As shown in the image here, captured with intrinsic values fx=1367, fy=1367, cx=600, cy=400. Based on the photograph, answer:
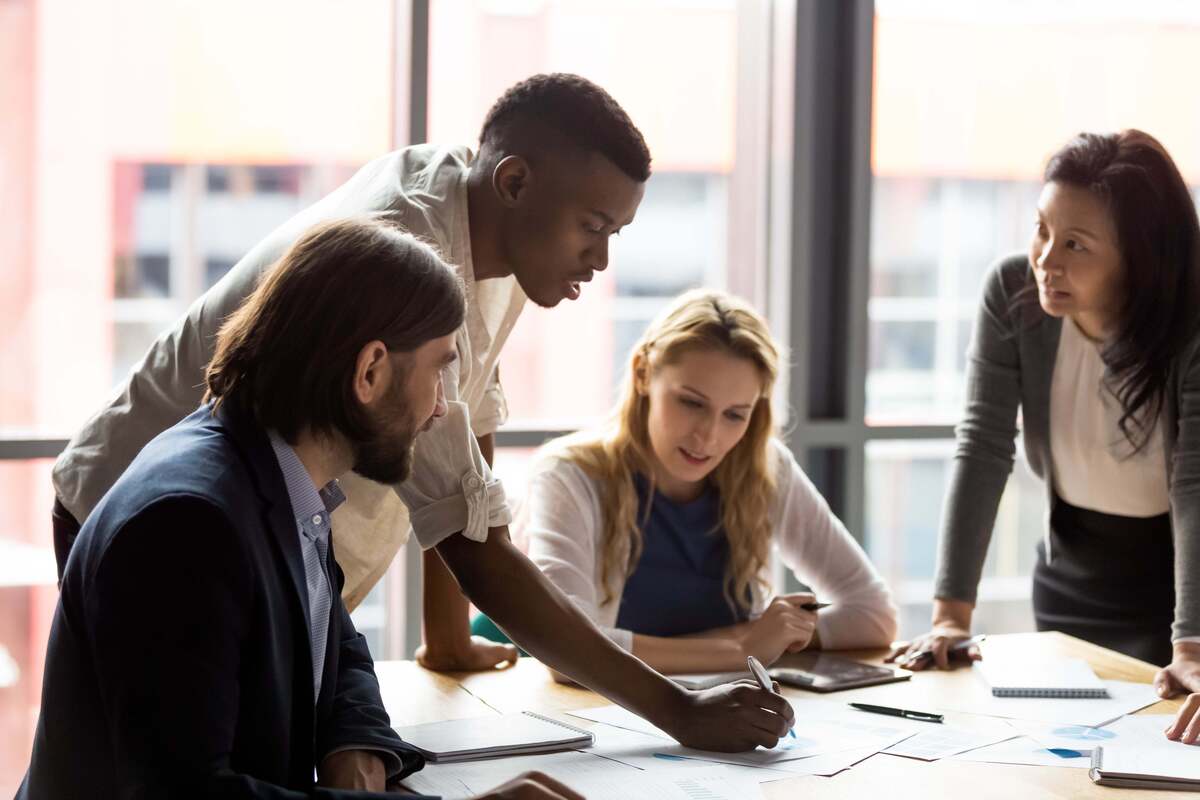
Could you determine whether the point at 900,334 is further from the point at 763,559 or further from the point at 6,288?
the point at 6,288

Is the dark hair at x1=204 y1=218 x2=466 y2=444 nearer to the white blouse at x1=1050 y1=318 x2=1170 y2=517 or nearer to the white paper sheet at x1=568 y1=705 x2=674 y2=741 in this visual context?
the white paper sheet at x1=568 y1=705 x2=674 y2=741

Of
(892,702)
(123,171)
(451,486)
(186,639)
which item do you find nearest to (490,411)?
(451,486)

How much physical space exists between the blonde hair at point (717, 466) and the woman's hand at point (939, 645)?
0.32 m

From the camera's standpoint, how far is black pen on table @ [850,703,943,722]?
1876mm

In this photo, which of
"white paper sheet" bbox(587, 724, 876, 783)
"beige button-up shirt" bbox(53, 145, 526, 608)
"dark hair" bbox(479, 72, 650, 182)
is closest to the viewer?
"white paper sheet" bbox(587, 724, 876, 783)

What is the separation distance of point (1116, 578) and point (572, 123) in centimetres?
138

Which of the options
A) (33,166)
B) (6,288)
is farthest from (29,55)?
(6,288)

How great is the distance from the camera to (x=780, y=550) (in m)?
2.60

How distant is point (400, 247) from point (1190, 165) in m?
3.11

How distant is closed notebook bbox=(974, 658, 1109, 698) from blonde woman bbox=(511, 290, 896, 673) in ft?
0.85

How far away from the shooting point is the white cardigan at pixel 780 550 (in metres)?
2.30

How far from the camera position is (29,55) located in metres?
2.97

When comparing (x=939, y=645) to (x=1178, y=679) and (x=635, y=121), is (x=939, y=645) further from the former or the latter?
(x=635, y=121)

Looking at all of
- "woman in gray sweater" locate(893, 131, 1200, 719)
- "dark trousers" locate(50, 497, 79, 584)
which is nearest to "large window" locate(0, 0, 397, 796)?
"dark trousers" locate(50, 497, 79, 584)
